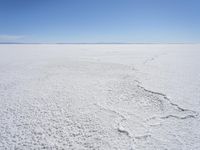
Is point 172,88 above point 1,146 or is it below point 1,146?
above

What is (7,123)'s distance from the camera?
4.93 ft

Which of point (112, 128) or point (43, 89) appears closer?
point (112, 128)

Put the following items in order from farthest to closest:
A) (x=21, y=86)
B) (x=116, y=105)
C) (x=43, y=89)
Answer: (x=21, y=86), (x=43, y=89), (x=116, y=105)

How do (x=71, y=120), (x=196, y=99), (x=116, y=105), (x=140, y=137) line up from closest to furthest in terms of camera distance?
(x=140, y=137), (x=71, y=120), (x=116, y=105), (x=196, y=99)

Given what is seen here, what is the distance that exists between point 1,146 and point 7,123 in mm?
367

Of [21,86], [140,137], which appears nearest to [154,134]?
[140,137]

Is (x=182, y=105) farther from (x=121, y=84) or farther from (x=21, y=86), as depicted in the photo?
(x=21, y=86)

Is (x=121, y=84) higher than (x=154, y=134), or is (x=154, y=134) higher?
(x=121, y=84)

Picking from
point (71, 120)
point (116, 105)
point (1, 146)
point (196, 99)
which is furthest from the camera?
point (196, 99)

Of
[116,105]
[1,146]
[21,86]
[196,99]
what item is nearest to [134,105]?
[116,105]

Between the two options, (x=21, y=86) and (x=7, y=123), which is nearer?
(x=7, y=123)

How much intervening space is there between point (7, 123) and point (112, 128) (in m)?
1.09

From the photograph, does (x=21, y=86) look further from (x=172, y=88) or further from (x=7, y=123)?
(x=172, y=88)

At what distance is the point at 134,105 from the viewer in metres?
1.94
